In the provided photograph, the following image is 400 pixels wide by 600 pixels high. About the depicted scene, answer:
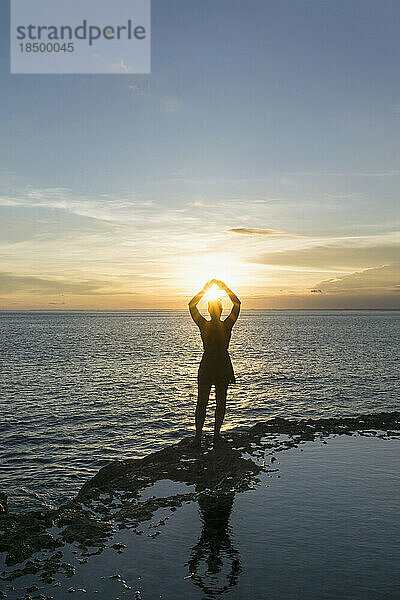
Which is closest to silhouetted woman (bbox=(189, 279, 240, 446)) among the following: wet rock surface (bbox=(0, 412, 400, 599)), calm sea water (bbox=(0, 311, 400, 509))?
wet rock surface (bbox=(0, 412, 400, 599))

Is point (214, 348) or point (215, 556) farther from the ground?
point (214, 348)

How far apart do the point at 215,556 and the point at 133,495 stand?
298cm

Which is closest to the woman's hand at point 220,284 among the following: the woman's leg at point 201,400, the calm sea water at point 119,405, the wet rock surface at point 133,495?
the woman's leg at point 201,400

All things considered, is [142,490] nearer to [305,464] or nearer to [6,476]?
[305,464]

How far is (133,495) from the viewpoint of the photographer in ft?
30.1

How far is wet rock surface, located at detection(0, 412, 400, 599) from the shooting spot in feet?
22.4

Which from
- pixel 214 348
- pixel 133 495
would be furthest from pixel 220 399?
pixel 133 495

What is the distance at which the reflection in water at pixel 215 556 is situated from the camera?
19.4ft

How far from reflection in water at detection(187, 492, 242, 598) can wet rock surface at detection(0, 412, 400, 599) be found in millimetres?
421

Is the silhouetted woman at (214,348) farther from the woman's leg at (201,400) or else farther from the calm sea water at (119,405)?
the calm sea water at (119,405)

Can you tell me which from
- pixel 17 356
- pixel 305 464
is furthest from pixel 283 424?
pixel 17 356

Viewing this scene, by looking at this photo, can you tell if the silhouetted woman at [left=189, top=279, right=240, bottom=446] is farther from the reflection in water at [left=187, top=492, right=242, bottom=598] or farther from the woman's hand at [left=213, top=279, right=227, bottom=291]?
the reflection in water at [left=187, top=492, right=242, bottom=598]

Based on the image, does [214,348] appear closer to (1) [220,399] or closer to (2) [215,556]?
(1) [220,399]

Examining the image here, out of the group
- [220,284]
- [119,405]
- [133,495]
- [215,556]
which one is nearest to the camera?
[215,556]
